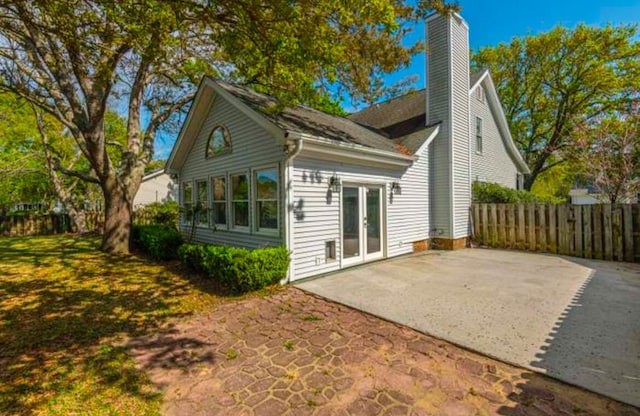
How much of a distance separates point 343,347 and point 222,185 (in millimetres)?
7135

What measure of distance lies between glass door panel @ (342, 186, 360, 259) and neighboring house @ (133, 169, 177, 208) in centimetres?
2430

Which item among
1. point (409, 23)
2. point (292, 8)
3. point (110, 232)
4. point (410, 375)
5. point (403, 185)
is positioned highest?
point (409, 23)

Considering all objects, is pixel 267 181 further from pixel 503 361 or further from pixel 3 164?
pixel 3 164

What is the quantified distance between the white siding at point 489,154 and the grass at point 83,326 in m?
12.0

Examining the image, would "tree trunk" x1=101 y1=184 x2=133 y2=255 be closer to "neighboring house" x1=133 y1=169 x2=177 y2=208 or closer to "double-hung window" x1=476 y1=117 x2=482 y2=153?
"double-hung window" x1=476 y1=117 x2=482 y2=153

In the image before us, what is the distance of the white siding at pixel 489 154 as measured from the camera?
12.8 m

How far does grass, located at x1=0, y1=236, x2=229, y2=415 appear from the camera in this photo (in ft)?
9.32

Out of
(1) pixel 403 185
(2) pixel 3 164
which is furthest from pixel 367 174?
(2) pixel 3 164

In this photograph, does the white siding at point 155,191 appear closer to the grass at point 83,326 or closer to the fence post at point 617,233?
the grass at point 83,326

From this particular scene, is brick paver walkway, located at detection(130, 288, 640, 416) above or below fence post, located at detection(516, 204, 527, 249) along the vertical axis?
below

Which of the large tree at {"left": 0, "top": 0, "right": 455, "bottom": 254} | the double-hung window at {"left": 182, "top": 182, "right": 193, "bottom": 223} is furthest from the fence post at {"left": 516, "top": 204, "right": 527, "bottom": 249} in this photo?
the double-hung window at {"left": 182, "top": 182, "right": 193, "bottom": 223}

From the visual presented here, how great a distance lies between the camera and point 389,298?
539 cm

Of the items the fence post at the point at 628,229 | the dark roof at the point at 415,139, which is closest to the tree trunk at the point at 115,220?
the dark roof at the point at 415,139

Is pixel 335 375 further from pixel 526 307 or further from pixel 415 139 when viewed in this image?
pixel 415 139
